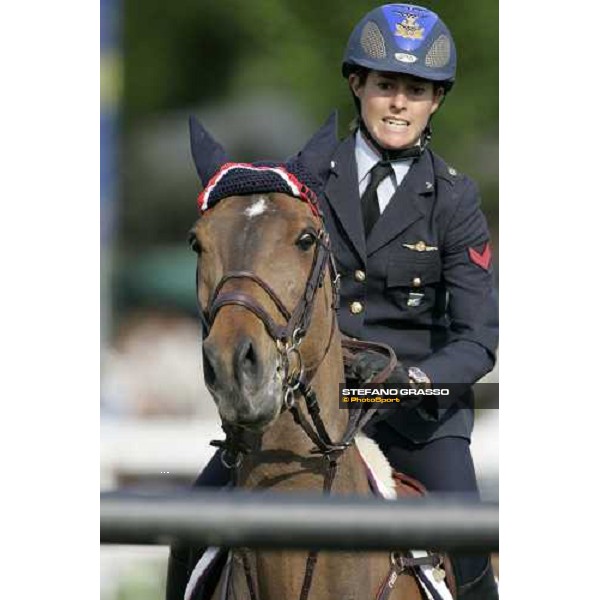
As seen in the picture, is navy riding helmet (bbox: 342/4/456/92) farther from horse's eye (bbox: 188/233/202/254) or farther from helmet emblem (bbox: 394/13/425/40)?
horse's eye (bbox: 188/233/202/254)

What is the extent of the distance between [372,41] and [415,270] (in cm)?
40

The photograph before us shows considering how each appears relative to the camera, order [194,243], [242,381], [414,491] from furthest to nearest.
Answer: [414,491], [194,243], [242,381]

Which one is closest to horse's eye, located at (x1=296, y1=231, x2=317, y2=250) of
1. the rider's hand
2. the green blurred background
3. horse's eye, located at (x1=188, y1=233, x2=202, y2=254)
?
horse's eye, located at (x1=188, y1=233, x2=202, y2=254)

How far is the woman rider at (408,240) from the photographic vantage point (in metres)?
1.90

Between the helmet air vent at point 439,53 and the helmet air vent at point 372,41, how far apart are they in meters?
0.08

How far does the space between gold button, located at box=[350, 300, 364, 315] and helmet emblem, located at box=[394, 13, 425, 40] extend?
1.48 ft

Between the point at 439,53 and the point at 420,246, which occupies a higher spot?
the point at 439,53

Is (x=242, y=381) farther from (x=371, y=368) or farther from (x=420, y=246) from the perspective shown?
(x=420, y=246)

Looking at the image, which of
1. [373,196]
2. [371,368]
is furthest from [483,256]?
[371,368]

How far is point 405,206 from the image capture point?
6.37 ft

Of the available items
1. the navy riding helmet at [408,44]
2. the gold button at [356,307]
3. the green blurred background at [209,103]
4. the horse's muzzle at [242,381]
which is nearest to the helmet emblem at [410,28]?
the navy riding helmet at [408,44]
